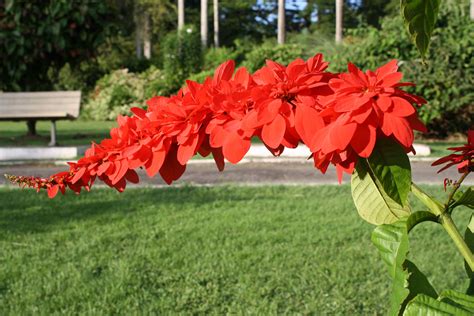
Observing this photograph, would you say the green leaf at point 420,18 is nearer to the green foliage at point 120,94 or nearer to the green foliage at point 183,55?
the green foliage at point 120,94

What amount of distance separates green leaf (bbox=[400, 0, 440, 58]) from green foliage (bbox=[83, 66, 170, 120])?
17.1 meters

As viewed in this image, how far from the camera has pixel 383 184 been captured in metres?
0.65

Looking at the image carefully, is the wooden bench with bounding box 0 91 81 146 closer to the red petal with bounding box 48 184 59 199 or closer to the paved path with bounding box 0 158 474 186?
the paved path with bounding box 0 158 474 186

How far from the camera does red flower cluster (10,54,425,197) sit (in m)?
0.53

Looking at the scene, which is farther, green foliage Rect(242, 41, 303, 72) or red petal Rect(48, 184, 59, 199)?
green foliage Rect(242, 41, 303, 72)

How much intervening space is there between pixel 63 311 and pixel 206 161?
5016 millimetres

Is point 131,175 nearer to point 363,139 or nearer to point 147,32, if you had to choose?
point 363,139

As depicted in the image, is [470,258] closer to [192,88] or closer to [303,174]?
→ [192,88]

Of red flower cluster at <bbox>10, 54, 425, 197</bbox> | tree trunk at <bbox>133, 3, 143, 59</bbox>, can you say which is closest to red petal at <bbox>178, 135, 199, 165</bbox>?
red flower cluster at <bbox>10, 54, 425, 197</bbox>

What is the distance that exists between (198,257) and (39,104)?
6.55 metres

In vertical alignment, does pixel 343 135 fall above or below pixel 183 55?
below

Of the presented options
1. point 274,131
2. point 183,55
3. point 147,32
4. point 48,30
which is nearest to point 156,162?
point 274,131

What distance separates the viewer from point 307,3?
141 ft

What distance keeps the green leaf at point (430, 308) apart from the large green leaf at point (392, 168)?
121 mm
